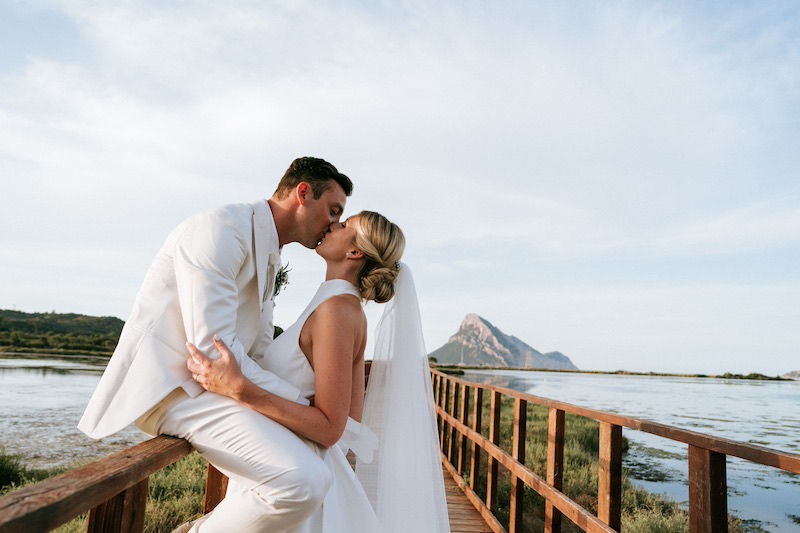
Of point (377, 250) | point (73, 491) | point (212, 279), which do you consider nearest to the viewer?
point (73, 491)

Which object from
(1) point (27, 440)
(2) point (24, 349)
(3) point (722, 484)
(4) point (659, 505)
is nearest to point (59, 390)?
(1) point (27, 440)

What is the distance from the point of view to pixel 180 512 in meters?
5.65

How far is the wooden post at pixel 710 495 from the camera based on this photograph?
1.75m

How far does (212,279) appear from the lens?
2039 mm

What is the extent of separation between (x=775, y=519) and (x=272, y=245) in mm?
10585

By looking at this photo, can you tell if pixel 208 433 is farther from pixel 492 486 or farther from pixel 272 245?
pixel 492 486

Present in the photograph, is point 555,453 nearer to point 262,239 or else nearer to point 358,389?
point 358,389

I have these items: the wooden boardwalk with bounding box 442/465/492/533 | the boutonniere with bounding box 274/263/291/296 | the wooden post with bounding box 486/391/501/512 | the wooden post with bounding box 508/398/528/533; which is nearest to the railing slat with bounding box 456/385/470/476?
the wooden boardwalk with bounding box 442/465/492/533

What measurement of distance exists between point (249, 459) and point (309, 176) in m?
1.47

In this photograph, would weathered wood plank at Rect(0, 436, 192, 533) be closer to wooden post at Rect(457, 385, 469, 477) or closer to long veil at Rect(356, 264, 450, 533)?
long veil at Rect(356, 264, 450, 533)

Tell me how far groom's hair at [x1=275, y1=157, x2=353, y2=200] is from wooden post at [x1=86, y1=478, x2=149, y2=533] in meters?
1.54

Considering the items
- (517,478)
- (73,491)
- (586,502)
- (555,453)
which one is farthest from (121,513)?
(586,502)

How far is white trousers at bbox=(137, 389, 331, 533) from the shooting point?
→ 193 centimetres

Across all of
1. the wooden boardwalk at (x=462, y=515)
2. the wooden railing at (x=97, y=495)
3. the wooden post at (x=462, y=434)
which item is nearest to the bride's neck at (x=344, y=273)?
the wooden railing at (x=97, y=495)
